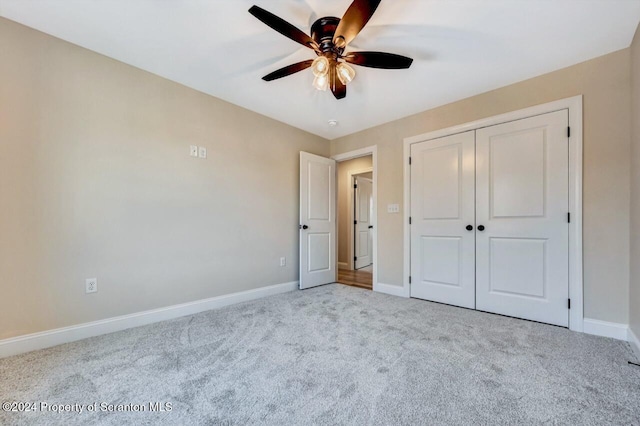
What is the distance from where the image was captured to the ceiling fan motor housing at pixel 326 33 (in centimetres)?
174

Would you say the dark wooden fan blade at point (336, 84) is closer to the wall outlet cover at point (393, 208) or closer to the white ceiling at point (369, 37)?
the white ceiling at point (369, 37)

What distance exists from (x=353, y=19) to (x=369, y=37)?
0.56 m

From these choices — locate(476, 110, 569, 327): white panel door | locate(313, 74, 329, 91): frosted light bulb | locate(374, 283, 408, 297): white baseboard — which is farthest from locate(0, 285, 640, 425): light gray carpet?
locate(313, 74, 329, 91): frosted light bulb

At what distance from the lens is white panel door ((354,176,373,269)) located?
5.71 metres

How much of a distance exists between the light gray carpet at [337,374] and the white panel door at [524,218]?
30 cm

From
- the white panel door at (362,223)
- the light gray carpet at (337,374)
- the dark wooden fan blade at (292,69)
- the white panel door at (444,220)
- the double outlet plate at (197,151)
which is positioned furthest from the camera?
the white panel door at (362,223)

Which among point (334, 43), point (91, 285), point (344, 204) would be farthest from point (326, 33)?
point (344, 204)

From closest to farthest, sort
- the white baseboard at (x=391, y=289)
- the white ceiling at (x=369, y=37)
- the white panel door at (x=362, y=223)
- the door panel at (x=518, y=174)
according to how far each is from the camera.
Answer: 1. the white ceiling at (x=369, y=37)
2. the door panel at (x=518, y=174)
3. the white baseboard at (x=391, y=289)
4. the white panel door at (x=362, y=223)

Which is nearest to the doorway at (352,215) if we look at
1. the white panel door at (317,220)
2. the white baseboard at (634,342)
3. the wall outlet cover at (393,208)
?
the white panel door at (317,220)

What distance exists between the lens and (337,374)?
5.24ft

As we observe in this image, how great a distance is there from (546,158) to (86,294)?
13.9 feet

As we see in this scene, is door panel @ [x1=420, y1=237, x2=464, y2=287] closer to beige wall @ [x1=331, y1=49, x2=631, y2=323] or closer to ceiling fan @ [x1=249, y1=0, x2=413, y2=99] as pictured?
beige wall @ [x1=331, y1=49, x2=631, y2=323]

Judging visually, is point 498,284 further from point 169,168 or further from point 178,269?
point 169,168

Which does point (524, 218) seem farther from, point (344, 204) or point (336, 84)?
point (344, 204)
